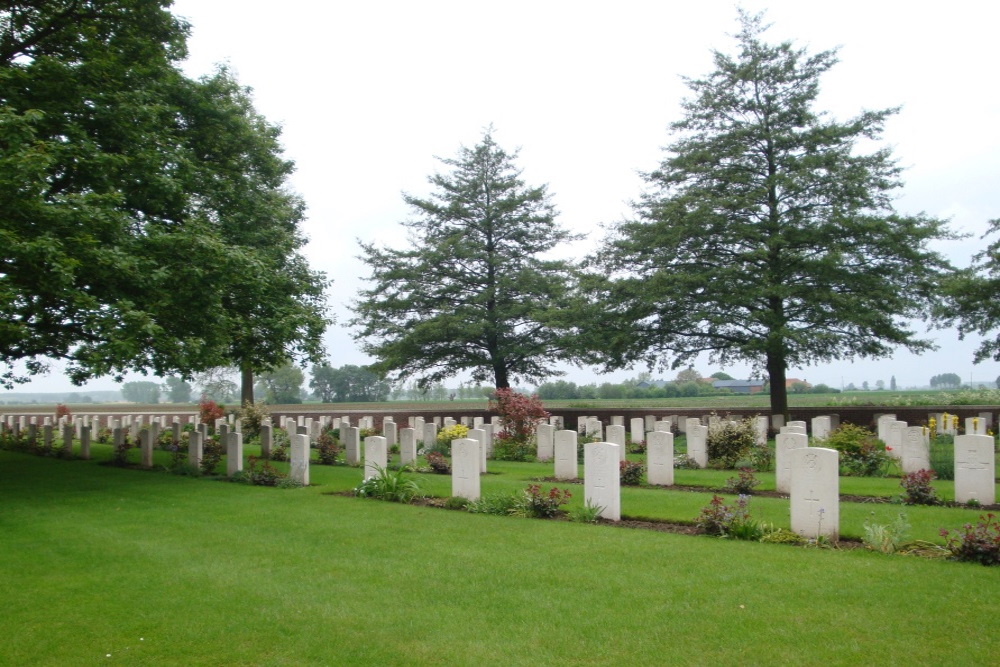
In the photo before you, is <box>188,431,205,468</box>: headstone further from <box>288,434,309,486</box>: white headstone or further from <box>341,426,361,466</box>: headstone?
<box>288,434,309,486</box>: white headstone

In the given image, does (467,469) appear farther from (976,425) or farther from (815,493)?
(976,425)

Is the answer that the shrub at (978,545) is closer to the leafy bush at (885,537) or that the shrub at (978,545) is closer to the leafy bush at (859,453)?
the leafy bush at (885,537)

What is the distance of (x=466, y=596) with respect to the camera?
241 inches

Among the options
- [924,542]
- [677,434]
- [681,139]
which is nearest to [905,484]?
[924,542]

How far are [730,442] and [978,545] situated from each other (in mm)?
9366

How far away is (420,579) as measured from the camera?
6.70 metres

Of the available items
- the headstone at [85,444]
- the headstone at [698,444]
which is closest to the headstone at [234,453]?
the headstone at [85,444]

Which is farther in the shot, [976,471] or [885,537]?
[976,471]

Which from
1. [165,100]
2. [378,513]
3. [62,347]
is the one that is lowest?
[378,513]

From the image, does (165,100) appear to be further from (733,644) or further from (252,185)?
(733,644)

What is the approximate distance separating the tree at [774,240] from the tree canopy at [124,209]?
1275 centimetres

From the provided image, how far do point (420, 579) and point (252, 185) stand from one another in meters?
13.2

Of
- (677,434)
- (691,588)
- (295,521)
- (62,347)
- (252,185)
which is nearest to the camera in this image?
(691,588)

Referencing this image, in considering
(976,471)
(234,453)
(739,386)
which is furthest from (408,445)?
(739,386)
